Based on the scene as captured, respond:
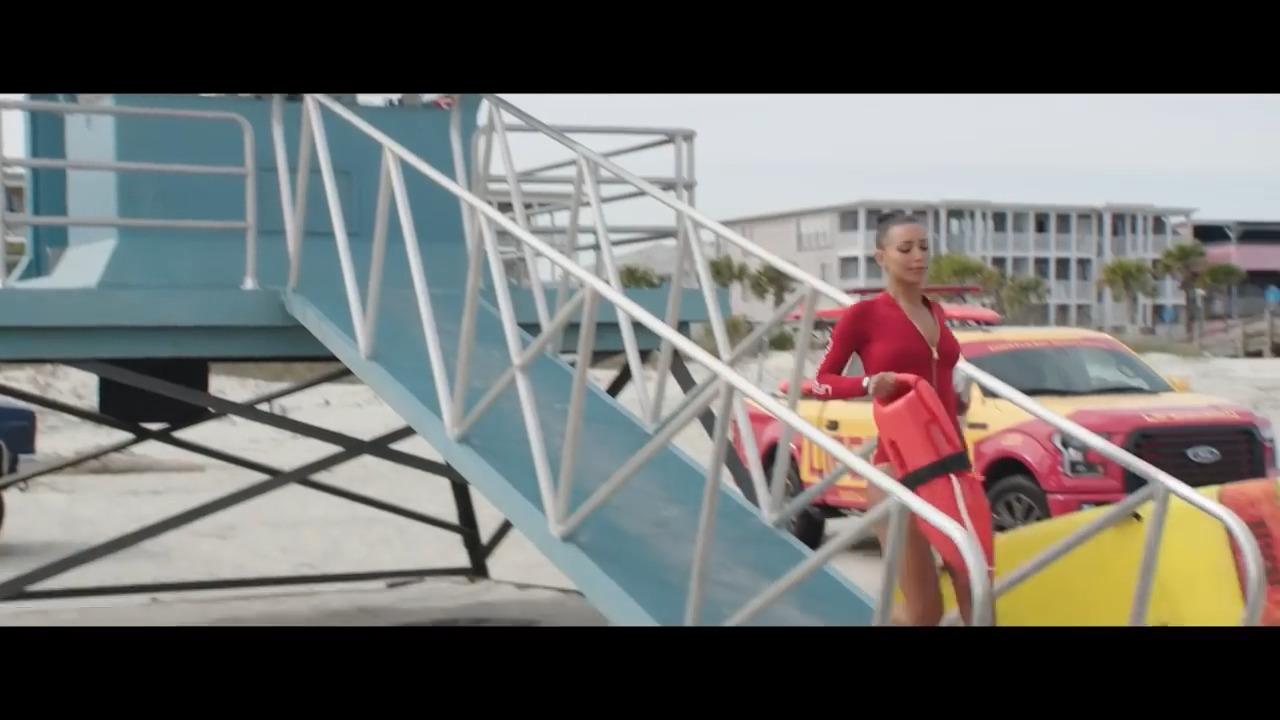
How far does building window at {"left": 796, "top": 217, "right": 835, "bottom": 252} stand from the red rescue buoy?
3733cm

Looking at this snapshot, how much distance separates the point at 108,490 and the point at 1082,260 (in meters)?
43.6

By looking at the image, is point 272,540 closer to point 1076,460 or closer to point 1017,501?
point 1017,501

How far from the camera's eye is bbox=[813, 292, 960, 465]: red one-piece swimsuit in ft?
14.9

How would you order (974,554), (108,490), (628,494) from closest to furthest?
(974,554), (628,494), (108,490)

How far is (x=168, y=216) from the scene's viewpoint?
26.8ft

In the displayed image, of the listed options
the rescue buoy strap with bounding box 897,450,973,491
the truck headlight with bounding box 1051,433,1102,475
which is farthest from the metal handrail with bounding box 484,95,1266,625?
the truck headlight with bounding box 1051,433,1102,475

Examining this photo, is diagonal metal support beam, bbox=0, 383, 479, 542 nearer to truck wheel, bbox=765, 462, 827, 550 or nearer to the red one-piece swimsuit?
truck wheel, bbox=765, 462, 827, 550

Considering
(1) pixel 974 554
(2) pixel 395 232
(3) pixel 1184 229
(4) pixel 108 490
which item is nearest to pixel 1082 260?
(3) pixel 1184 229

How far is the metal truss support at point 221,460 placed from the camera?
26.5 feet

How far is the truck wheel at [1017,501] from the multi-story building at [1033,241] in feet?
62.6

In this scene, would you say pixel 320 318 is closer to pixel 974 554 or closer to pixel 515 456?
pixel 515 456

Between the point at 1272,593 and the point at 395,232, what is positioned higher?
the point at 395,232

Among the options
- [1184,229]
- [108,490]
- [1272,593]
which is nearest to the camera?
[1272,593]
